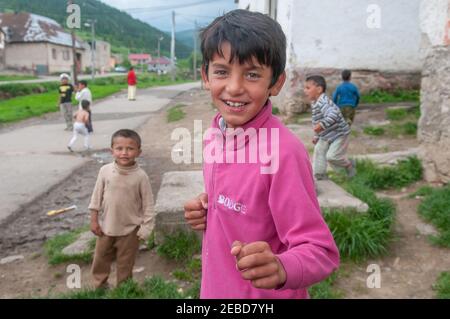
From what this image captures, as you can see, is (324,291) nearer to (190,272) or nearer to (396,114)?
(190,272)

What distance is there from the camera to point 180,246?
344 cm

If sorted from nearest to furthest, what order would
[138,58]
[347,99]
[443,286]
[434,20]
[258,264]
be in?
[258,264], [443,286], [434,20], [347,99], [138,58]

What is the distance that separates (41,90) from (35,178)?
61.6 feet

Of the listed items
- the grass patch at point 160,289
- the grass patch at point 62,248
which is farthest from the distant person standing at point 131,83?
the grass patch at point 160,289

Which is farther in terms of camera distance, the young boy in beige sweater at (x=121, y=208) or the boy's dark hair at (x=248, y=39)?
the young boy in beige sweater at (x=121, y=208)

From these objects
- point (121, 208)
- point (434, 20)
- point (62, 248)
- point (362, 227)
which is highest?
point (434, 20)

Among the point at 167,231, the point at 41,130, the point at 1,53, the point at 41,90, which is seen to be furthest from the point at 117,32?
the point at 167,231

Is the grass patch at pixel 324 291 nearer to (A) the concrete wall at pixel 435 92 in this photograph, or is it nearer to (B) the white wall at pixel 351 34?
(A) the concrete wall at pixel 435 92

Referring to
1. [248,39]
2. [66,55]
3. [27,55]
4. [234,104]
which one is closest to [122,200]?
[234,104]

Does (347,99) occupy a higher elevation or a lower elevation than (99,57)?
lower

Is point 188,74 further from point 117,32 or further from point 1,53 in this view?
point 117,32

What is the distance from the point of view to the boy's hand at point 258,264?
0.94 metres

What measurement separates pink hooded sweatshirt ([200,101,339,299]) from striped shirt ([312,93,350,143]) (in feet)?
12.2

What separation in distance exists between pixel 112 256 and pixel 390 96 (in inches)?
325
